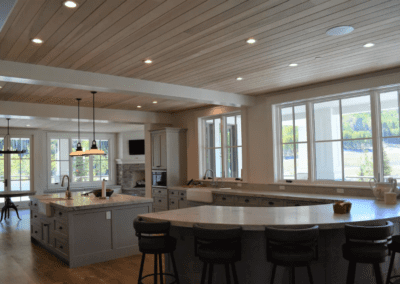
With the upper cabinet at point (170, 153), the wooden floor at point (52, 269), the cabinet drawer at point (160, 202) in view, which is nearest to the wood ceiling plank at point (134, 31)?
the wooden floor at point (52, 269)

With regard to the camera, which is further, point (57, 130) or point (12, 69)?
point (57, 130)

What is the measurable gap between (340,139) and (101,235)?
159 inches

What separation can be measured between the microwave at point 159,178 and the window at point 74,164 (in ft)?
16.4

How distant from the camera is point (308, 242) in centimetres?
282

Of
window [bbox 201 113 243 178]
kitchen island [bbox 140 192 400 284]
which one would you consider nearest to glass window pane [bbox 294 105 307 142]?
window [bbox 201 113 243 178]

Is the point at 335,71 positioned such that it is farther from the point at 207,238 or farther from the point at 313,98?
the point at 207,238

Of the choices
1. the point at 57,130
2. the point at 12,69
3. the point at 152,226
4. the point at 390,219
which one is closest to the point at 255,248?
the point at 152,226

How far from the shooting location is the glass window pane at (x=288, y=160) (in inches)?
250

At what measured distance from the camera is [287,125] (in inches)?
254

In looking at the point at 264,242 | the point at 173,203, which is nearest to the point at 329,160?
the point at 264,242

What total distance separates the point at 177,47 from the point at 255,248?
7.38ft

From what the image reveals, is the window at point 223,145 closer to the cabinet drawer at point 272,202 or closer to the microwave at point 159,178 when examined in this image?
the microwave at point 159,178

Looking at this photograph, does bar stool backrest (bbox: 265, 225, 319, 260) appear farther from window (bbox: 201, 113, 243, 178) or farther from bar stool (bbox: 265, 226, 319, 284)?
window (bbox: 201, 113, 243, 178)

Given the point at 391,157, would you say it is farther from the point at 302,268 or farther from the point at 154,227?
the point at 154,227
